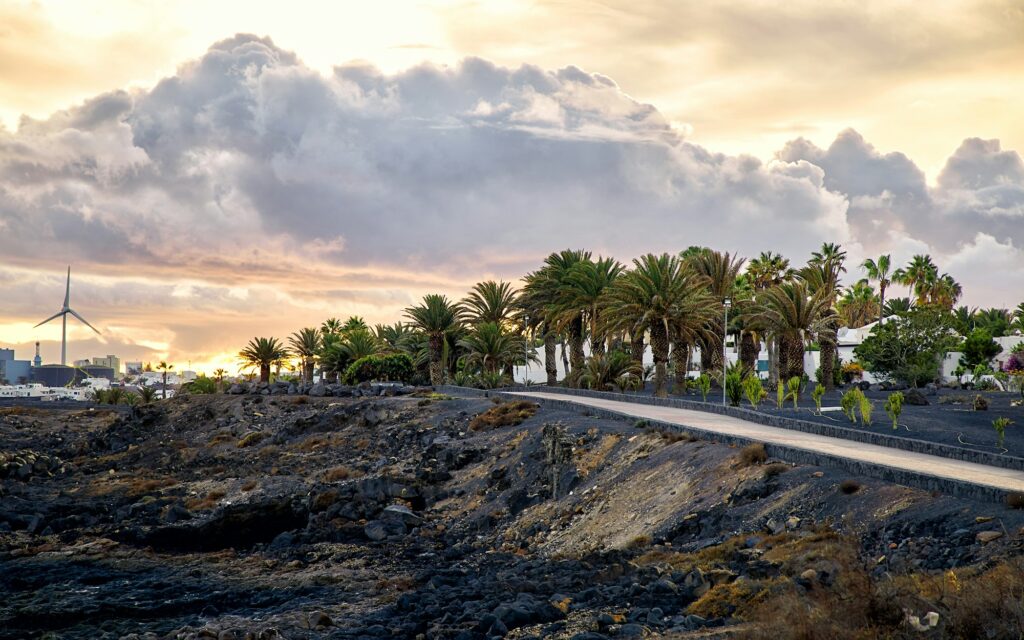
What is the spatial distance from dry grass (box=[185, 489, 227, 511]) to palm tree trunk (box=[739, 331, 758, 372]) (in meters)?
47.6

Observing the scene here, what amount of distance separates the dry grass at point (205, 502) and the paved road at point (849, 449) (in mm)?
17621

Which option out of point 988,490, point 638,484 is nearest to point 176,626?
point 638,484

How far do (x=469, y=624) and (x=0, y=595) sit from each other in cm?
1645

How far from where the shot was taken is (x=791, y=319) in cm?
6488

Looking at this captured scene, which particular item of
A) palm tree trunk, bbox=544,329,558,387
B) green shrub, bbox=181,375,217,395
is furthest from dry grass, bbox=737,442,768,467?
green shrub, bbox=181,375,217,395

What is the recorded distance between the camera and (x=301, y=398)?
217 feet

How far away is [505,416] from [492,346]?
89.8 ft

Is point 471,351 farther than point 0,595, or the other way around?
point 471,351

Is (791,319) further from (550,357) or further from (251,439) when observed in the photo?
(251,439)

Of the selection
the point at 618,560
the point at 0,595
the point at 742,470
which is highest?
the point at 742,470

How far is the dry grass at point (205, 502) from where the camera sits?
3834 cm

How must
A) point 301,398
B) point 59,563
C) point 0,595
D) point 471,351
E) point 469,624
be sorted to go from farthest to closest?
point 471,351 → point 301,398 → point 59,563 → point 0,595 → point 469,624

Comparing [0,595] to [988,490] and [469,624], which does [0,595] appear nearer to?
[469,624]

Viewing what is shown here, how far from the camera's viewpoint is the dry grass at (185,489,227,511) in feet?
126
